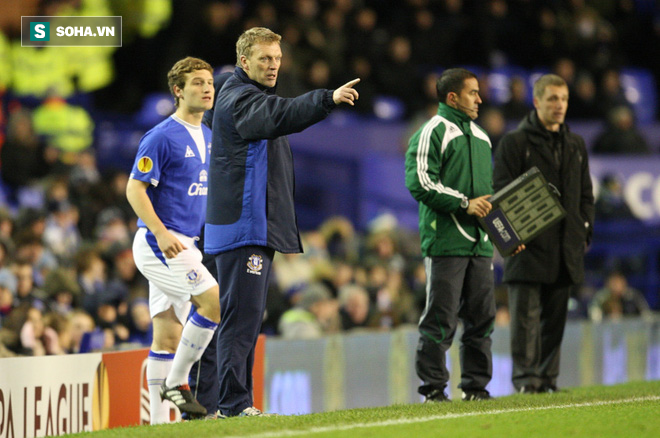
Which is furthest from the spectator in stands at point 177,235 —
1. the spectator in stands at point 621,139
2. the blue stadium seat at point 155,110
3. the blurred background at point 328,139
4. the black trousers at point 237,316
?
the spectator in stands at point 621,139

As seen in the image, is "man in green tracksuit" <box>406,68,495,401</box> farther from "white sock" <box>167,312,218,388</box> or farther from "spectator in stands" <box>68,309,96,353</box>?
"spectator in stands" <box>68,309,96,353</box>

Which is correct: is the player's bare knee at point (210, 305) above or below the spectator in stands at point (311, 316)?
above

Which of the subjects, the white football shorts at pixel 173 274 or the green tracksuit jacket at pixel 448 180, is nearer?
the white football shorts at pixel 173 274

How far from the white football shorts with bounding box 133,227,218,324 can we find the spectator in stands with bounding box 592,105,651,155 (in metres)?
9.97

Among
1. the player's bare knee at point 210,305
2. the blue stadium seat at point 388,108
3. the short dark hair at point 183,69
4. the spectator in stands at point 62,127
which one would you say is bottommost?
the player's bare knee at point 210,305

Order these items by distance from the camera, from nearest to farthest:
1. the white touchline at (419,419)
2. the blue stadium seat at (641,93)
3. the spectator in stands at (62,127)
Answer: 1. the white touchline at (419,419)
2. the spectator in stands at (62,127)
3. the blue stadium seat at (641,93)

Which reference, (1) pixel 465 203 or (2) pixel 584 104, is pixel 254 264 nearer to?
(1) pixel 465 203

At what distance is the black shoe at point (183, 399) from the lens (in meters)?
6.00

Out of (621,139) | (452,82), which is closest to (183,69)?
(452,82)

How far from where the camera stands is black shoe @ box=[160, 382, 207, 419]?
600cm

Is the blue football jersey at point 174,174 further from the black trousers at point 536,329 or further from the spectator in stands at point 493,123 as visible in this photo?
the spectator in stands at point 493,123

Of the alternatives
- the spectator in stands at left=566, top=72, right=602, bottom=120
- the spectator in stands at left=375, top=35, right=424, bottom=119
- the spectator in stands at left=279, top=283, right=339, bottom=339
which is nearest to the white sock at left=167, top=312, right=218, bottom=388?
the spectator in stands at left=279, top=283, right=339, bottom=339

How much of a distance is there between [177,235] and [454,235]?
1.80 metres

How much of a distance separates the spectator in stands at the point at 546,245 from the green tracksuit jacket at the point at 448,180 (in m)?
0.79
